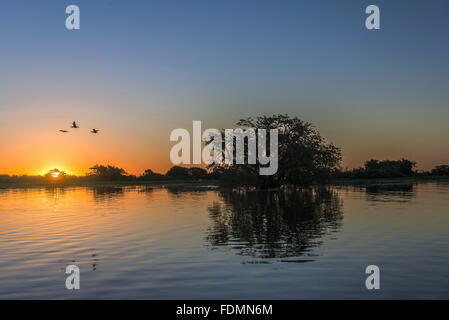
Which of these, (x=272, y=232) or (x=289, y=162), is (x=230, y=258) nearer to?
(x=272, y=232)

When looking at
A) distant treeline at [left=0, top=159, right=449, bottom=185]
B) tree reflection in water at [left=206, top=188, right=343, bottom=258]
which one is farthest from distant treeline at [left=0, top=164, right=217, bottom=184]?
tree reflection in water at [left=206, top=188, right=343, bottom=258]

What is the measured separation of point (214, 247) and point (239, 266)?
471 cm

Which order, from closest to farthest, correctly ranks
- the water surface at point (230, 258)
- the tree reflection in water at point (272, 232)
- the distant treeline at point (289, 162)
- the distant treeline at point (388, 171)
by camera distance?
the water surface at point (230, 258)
the tree reflection in water at point (272, 232)
the distant treeline at point (289, 162)
the distant treeline at point (388, 171)

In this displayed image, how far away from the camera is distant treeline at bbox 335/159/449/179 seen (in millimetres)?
160500

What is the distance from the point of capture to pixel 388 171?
16625 centimetres

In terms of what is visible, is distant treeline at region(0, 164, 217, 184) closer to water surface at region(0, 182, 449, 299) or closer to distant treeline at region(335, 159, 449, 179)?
distant treeline at region(335, 159, 449, 179)

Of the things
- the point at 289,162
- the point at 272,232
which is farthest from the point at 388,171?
the point at 272,232

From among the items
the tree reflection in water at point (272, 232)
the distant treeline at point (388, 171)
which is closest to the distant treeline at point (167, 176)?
the distant treeline at point (388, 171)

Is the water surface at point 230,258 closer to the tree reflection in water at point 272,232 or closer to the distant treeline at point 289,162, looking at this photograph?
the tree reflection in water at point 272,232

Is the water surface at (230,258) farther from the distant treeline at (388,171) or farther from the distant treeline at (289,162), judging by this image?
the distant treeline at (388,171)

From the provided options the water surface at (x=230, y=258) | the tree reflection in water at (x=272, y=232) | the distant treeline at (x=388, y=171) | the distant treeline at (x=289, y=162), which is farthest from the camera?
the distant treeline at (x=388, y=171)

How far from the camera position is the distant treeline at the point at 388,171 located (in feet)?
527

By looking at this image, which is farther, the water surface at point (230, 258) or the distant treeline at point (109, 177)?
the distant treeline at point (109, 177)

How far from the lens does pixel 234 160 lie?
95.8m
